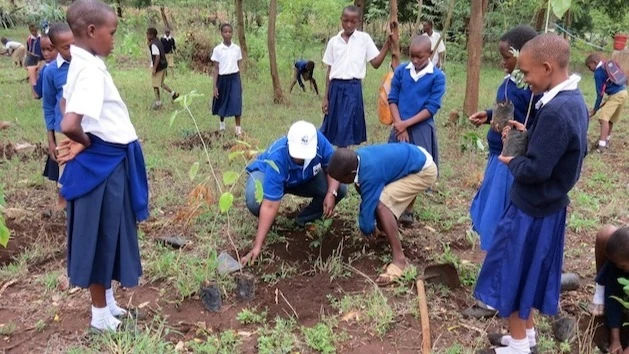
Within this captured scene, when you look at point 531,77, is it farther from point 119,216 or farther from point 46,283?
point 46,283

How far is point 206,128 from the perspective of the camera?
274 inches

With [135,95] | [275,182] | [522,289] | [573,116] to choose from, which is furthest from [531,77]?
[135,95]

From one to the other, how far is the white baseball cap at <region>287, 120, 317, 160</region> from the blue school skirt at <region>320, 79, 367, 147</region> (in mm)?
1977

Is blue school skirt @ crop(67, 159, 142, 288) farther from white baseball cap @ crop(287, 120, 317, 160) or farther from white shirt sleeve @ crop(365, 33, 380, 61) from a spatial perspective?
white shirt sleeve @ crop(365, 33, 380, 61)

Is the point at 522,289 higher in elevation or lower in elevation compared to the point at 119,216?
lower

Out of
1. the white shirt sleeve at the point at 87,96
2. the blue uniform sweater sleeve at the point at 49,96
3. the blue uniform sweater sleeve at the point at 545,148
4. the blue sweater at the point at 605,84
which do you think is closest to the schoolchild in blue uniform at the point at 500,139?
the blue uniform sweater sleeve at the point at 545,148

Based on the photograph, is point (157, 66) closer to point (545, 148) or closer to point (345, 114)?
point (345, 114)

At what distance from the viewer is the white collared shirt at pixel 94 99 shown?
2172 mm

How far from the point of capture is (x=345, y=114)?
16.7 feet

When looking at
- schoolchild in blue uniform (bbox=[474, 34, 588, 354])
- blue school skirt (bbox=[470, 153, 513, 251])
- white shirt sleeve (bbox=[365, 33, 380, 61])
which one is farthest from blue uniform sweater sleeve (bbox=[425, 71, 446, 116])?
schoolchild in blue uniform (bbox=[474, 34, 588, 354])

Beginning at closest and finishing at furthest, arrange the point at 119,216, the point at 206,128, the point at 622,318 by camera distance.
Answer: the point at 119,216 → the point at 622,318 → the point at 206,128

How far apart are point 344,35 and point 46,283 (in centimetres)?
328

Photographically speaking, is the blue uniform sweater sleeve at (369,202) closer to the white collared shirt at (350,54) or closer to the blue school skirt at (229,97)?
the white collared shirt at (350,54)

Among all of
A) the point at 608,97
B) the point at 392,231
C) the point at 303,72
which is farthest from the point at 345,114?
the point at 303,72
